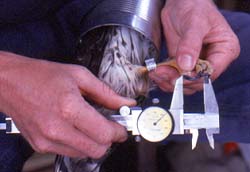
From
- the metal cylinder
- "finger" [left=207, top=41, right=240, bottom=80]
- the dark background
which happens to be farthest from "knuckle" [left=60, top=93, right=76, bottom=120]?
the dark background

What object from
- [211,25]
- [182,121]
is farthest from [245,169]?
[182,121]

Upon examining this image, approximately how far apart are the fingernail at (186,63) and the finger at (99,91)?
87 millimetres

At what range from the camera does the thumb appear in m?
0.62

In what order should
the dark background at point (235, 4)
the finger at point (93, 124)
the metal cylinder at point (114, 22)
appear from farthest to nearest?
1. the dark background at point (235, 4)
2. the metal cylinder at point (114, 22)
3. the finger at point (93, 124)

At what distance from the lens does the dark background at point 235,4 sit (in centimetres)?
144

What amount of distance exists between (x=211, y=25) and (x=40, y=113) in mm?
329

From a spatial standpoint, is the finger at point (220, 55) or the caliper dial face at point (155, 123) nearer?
the caliper dial face at point (155, 123)

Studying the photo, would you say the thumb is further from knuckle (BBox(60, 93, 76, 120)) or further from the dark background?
the dark background

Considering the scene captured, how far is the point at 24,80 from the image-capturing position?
0.60 m

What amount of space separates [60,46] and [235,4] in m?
0.84

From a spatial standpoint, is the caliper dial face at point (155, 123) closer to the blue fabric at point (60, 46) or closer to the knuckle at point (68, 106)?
the knuckle at point (68, 106)

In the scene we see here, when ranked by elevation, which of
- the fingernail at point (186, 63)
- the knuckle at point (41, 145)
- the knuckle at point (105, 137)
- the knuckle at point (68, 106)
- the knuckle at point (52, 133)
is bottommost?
the knuckle at point (41, 145)

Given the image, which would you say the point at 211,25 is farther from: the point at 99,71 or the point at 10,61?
the point at 10,61

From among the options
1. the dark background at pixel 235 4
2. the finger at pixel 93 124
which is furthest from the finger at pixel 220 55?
the dark background at pixel 235 4
